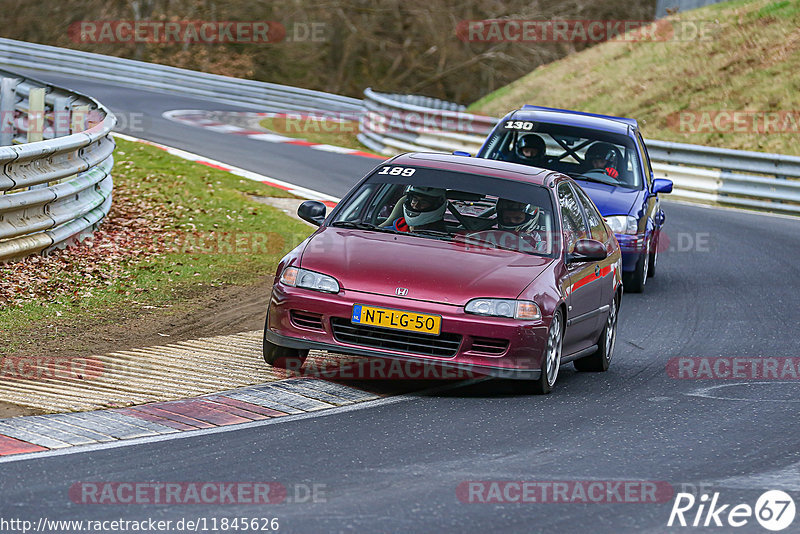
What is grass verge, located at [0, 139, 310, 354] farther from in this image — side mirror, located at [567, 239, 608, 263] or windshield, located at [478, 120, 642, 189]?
side mirror, located at [567, 239, 608, 263]

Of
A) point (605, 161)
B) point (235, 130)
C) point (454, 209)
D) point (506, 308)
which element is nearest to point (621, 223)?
point (605, 161)

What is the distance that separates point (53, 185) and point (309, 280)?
15.3 ft

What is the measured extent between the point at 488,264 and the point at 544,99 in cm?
2725

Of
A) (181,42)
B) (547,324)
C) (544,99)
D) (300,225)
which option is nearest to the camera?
(547,324)

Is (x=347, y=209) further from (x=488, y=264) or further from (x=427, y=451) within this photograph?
(x=427, y=451)

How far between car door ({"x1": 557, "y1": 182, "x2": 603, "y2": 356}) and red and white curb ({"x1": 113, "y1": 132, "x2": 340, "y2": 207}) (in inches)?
315

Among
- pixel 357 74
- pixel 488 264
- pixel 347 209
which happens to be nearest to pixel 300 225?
pixel 347 209

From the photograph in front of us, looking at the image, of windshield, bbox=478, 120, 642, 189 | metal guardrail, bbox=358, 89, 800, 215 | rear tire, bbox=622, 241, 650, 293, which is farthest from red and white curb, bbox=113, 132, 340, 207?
metal guardrail, bbox=358, 89, 800, 215

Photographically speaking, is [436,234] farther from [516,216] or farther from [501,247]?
[516,216]

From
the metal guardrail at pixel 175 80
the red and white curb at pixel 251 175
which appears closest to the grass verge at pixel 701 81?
the metal guardrail at pixel 175 80

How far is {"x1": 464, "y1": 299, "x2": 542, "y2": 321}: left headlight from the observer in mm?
7992

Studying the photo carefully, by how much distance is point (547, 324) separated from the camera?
8.22m

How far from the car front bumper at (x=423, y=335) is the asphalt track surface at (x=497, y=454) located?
0.92ft

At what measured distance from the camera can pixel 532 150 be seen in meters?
13.8
